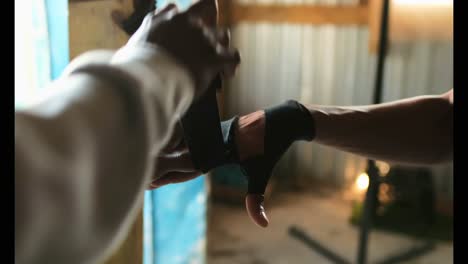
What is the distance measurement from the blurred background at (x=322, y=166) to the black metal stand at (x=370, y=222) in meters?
0.02

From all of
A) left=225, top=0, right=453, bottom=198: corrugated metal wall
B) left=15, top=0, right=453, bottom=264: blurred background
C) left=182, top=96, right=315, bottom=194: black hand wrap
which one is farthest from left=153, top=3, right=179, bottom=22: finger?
left=225, top=0, right=453, bottom=198: corrugated metal wall

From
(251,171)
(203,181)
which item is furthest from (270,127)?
(203,181)

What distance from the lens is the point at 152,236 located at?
1759 millimetres

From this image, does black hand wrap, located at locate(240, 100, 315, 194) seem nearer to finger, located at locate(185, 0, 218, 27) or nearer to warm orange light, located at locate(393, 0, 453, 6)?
finger, located at locate(185, 0, 218, 27)

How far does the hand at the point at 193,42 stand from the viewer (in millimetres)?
624

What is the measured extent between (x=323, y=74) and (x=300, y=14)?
1.18 ft

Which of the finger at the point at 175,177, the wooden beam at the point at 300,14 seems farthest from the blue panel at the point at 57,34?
the wooden beam at the point at 300,14

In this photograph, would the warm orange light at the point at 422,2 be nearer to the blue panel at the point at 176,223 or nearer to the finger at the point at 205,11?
the blue panel at the point at 176,223

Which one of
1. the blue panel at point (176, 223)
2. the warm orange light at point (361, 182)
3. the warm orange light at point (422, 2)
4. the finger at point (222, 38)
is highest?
the finger at point (222, 38)

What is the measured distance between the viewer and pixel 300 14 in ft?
9.90

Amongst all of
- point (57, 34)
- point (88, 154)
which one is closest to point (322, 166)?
point (57, 34)

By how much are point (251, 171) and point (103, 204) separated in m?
0.44

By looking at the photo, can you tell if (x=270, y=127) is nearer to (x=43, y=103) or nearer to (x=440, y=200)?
(x=43, y=103)
